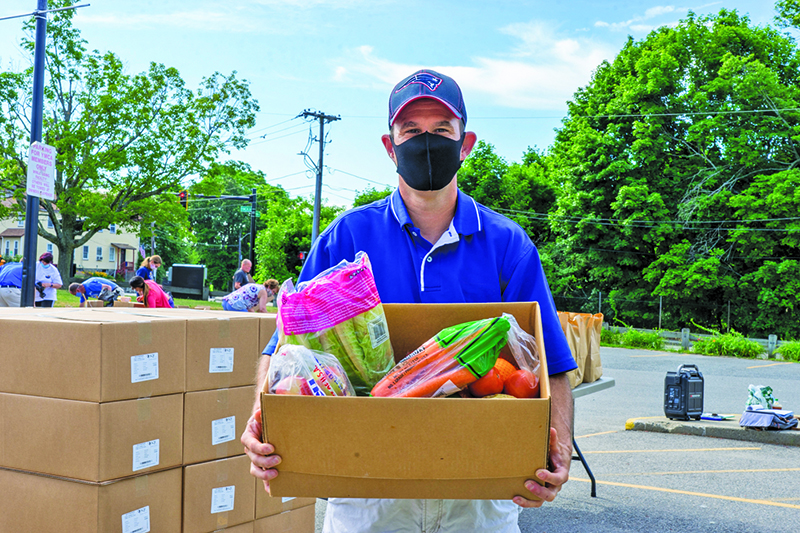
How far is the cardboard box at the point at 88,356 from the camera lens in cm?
270

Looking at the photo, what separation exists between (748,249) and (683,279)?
301cm

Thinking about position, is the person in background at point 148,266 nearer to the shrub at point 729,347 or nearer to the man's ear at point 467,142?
the man's ear at point 467,142

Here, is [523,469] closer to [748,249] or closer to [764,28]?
[748,249]

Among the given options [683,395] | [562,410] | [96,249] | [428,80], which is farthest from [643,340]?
[96,249]

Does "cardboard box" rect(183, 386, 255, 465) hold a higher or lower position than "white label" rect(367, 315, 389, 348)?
lower

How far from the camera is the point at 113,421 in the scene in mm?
2734

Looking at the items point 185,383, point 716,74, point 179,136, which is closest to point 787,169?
point 716,74

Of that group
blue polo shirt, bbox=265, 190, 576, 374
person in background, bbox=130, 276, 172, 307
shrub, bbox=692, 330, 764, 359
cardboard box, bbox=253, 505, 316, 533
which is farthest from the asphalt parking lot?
shrub, bbox=692, 330, 764, 359

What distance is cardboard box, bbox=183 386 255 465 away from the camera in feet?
10.1

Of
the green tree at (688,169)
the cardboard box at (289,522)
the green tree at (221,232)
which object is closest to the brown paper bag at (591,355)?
the cardboard box at (289,522)

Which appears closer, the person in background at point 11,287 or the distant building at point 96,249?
the person in background at point 11,287

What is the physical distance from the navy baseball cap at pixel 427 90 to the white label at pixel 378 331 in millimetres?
693

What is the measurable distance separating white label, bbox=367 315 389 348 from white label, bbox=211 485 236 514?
2.02 metres

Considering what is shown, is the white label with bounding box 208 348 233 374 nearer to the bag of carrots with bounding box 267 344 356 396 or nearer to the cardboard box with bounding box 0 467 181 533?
the cardboard box with bounding box 0 467 181 533
